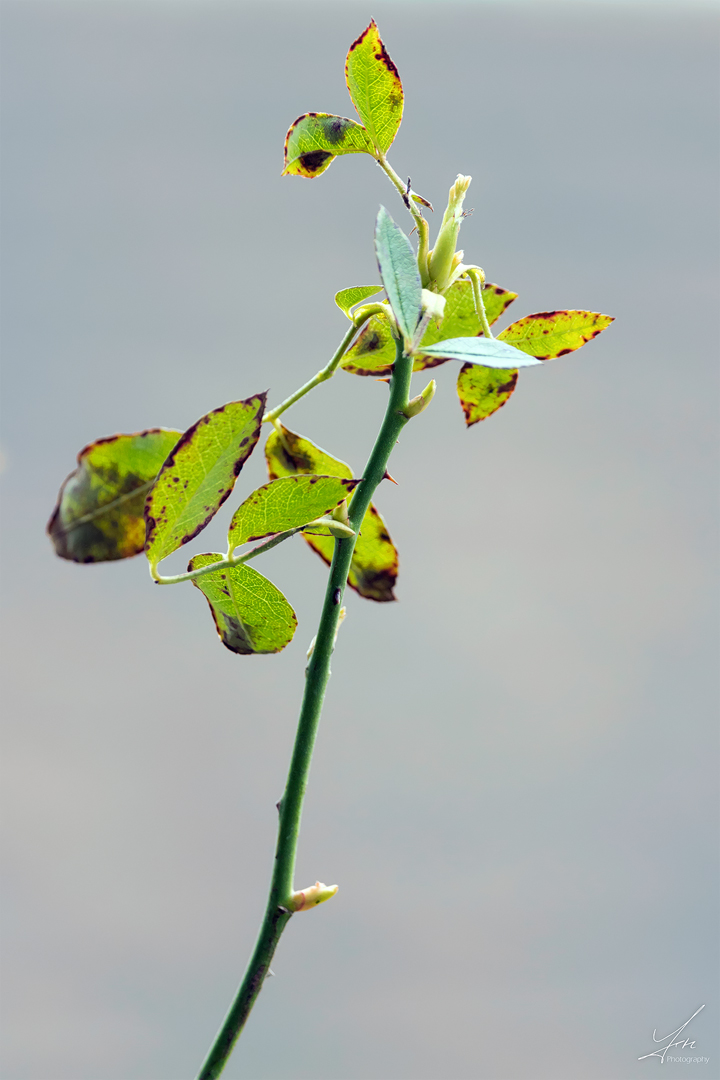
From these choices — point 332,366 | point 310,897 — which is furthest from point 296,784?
point 332,366

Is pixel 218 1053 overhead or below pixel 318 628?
below

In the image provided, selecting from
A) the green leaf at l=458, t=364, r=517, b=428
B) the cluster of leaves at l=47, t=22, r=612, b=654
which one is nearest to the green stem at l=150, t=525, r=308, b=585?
the cluster of leaves at l=47, t=22, r=612, b=654

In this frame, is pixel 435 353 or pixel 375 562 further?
pixel 375 562

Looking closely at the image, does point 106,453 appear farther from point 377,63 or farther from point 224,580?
point 377,63

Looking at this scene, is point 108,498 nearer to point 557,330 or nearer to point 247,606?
point 247,606

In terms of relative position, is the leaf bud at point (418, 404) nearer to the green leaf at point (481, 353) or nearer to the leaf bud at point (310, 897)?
the green leaf at point (481, 353)

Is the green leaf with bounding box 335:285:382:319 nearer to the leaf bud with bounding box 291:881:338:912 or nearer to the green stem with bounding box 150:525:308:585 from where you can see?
the green stem with bounding box 150:525:308:585

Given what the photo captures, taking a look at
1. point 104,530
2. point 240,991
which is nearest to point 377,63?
point 104,530

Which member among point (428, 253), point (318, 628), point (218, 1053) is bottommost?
point (218, 1053)
